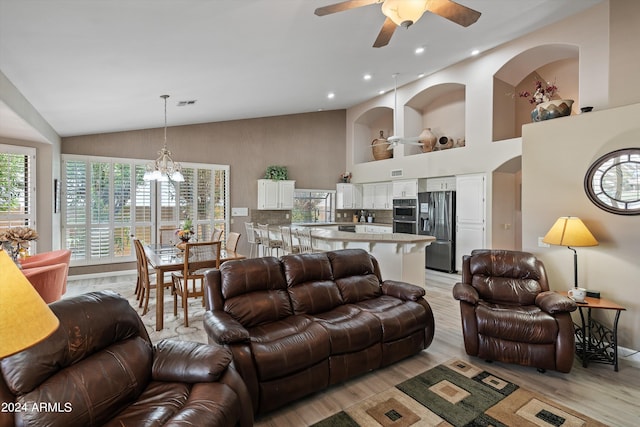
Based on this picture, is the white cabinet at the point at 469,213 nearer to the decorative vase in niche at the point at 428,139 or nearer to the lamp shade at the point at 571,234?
the decorative vase in niche at the point at 428,139

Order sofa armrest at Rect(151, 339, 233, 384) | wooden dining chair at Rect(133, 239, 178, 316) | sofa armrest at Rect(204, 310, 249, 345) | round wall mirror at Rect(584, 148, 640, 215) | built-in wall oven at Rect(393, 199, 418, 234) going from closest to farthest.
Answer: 1. sofa armrest at Rect(151, 339, 233, 384)
2. sofa armrest at Rect(204, 310, 249, 345)
3. round wall mirror at Rect(584, 148, 640, 215)
4. wooden dining chair at Rect(133, 239, 178, 316)
5. built-in wall oven at Rect(393, 199, 418, 234)

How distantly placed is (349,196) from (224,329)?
7207mm

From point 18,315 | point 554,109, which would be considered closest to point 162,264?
point 18,315

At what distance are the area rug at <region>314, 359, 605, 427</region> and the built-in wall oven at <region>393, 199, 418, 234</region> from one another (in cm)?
481

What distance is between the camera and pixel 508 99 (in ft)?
20.1

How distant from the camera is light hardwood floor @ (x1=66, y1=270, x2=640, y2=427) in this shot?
2258 millimetres

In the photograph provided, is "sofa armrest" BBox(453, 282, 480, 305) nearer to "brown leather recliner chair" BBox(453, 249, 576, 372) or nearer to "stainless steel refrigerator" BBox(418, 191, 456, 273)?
"brown leather recliner chair" BBox(453, 249, 576, 372)

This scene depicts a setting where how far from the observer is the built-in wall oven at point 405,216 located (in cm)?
731

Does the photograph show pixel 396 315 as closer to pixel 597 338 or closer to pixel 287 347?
pixel 287 347

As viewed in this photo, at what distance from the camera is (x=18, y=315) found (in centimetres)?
87

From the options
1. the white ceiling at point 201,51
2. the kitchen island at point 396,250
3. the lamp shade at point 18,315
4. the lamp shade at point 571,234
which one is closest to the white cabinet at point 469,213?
the kitchen island at point 396,250

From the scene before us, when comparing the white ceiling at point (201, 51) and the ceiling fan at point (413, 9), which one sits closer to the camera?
the ceiling fan at point (413, 9)

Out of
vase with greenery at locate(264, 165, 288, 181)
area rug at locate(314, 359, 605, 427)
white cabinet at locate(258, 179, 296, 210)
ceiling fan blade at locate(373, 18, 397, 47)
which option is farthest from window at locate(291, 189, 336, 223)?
area rug at locate(314, 359, 605, 427)

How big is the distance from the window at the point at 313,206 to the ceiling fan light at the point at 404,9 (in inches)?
255
